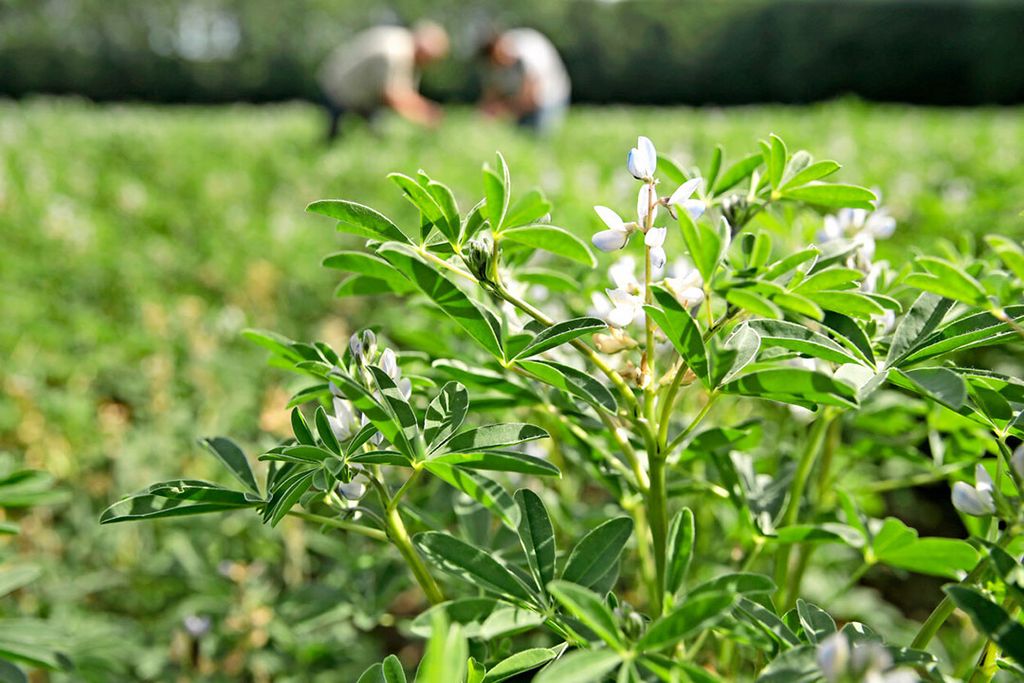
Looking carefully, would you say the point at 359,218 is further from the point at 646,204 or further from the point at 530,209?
the point at 646,204

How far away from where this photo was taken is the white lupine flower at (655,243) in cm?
71

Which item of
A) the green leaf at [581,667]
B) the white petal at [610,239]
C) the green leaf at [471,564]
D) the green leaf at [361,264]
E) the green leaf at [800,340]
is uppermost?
the white petal at [610,239]

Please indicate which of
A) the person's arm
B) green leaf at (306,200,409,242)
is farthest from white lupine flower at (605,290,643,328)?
the person's arm

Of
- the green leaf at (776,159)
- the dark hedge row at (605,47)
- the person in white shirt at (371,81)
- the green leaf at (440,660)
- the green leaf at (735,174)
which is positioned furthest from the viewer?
the dark hedge row at (605,47)

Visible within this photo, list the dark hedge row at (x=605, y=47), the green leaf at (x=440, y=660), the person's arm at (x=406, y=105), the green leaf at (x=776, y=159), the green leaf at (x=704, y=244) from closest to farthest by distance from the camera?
1. the green leaf at (x=440, y=660)
2. the green leaf at (x=704, y=244)
3. the green leaf at (x=776, y=159)
4. the person's arm at (x=406, y=105)
5. the dark hedge row at (x=605, y=47)

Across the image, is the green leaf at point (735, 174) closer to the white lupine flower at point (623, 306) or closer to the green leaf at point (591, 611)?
the white lupine flower at point (623, 306)

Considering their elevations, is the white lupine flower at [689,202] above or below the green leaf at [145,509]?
above

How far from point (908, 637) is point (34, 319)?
9.68 ft

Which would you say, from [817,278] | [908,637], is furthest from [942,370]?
[908,637]

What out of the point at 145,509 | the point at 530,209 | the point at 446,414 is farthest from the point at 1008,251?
the point at 145,509

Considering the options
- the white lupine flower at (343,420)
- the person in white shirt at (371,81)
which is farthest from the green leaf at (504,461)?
the person in white shirt at (371,81)

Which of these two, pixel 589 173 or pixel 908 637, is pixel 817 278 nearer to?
pixel 908 637

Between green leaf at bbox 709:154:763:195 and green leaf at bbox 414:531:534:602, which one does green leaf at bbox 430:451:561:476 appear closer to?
green leaf at bbox 414:531:534:602

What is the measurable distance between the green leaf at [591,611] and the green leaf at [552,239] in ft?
1.03
